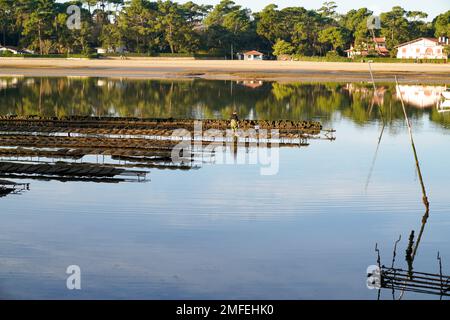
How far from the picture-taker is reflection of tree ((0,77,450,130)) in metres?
64.0

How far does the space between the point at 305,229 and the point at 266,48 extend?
14241cm

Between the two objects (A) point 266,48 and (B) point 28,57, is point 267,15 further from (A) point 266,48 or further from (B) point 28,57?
(B) point 28,57

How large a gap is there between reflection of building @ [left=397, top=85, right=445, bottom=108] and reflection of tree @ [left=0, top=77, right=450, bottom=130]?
1.66m

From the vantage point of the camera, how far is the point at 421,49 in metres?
152

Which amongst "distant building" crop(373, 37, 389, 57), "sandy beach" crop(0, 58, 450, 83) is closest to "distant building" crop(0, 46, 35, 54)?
"sandy beach" crop(0, 58, 450, 83)

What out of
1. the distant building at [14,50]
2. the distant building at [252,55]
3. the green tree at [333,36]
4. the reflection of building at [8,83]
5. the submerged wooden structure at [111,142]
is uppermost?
the green tree at [333,36]

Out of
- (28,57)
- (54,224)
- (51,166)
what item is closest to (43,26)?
(28,57)

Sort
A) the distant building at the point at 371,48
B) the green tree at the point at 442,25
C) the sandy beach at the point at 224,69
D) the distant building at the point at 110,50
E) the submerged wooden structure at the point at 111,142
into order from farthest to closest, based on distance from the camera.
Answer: the distant building at the point at 110,50, the green tree at the point at 442,25, the distant building at the point at 371,48, the sandy beach at the point at 224,69, the submerged wooden structure at the point at 111,142

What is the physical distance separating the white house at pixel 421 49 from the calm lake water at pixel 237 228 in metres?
110

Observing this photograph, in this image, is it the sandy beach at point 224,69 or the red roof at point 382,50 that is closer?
the sandy beach at point 224,69

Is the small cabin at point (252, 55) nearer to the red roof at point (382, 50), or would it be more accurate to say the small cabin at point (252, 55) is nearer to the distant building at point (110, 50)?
the red roof at point (382, 50)

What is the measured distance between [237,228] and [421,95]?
2493 inches

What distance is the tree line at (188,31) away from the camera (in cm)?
15200

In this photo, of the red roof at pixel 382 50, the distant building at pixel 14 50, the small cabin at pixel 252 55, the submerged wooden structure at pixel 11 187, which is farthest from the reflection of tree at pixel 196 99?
the small cabin at pixel 252 55
